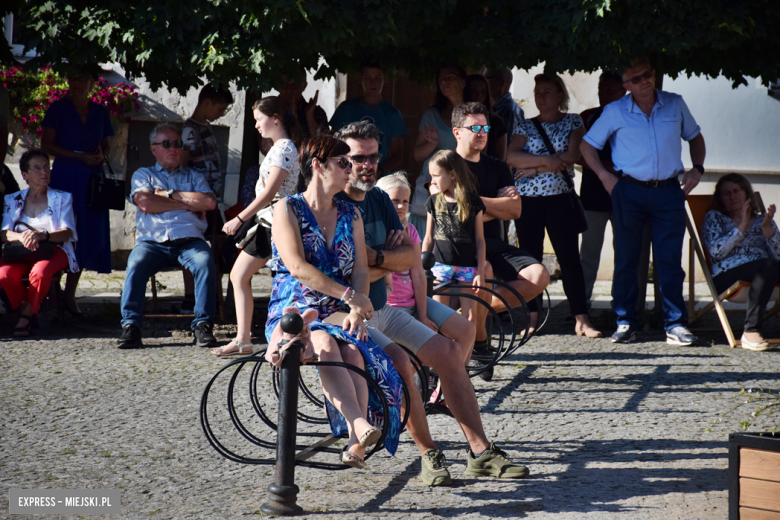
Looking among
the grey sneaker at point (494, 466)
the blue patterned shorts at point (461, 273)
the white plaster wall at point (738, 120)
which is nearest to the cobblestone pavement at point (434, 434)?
the grey sneaker at point (494, 466)

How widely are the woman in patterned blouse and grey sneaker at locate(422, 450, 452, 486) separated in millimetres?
3773

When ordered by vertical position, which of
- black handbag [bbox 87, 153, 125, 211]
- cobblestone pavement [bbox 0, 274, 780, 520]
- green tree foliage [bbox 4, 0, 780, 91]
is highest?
green tree foliage [bbox 4, 0, 780, 91]

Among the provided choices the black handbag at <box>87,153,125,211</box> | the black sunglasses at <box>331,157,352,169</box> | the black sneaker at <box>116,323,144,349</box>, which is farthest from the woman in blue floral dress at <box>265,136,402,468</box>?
the black handbag at <box>87,153,125,211</box>

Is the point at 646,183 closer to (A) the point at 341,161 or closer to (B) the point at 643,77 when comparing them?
(B) the point at 643,77

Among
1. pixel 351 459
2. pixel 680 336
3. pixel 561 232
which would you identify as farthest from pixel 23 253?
pixel 680 336

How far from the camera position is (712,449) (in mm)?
4172

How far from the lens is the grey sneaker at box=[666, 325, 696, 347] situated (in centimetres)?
680

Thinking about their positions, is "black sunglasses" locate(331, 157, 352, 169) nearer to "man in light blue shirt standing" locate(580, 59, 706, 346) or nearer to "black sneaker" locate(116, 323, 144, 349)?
"black sneaker" locate(116, 323, 144, 349)

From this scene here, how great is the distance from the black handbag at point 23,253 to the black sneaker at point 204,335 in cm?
145

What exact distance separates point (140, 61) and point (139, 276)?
165 centimetres

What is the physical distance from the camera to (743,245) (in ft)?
23.1

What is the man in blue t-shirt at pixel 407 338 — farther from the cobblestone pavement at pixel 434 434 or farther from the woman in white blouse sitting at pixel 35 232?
the woman in white blouse sitting at pixel 35 232

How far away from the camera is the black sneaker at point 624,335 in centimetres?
694

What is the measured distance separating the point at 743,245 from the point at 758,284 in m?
0.36
